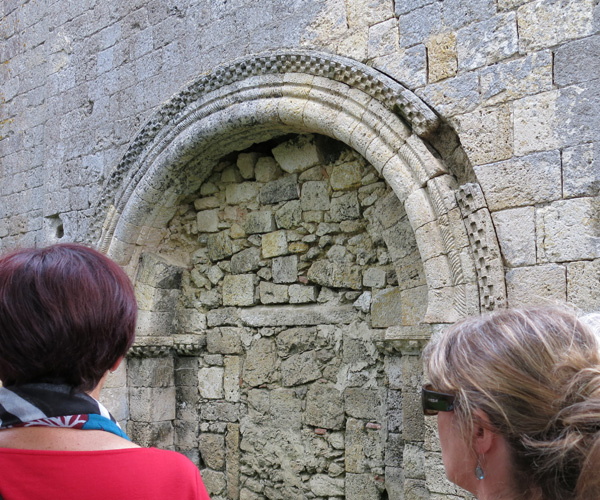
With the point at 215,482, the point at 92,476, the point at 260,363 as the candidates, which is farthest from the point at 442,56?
the point at 215,482

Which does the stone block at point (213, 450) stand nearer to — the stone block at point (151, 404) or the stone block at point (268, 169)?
the stone block at point (151, 404)

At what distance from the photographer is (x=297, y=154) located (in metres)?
4.38

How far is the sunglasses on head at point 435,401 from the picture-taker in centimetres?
109

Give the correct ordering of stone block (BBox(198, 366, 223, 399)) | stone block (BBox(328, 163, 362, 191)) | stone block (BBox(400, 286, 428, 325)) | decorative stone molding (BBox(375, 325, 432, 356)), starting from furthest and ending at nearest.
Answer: stone block (BBox(198, 366, 223, 399)) < stone block (BBox(328, 163, 362, 191)) < stone block (BBox(400, 286, 428, 325)) < decorative stone molding (BBox(375, 325, 432, 356))

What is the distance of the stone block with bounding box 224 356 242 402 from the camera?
15.3ft

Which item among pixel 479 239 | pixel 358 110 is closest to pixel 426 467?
pixel 479 239

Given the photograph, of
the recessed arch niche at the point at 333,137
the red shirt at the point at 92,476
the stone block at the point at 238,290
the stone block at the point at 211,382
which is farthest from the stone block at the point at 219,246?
the red shirt at the point at 92,476

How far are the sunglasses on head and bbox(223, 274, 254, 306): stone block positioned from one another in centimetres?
354

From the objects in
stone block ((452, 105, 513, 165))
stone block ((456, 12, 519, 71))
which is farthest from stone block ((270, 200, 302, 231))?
stone block ((456, 12, 519, 71))

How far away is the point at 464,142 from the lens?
122 inches

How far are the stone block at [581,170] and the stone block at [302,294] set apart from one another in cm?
201

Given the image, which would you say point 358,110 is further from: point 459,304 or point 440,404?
point 440,404

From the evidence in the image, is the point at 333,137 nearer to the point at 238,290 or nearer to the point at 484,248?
the point at 484,248

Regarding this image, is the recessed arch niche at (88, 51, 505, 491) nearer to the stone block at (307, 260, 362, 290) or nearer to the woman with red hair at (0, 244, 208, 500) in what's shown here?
the stone block at (307, 260, 362, 290)
